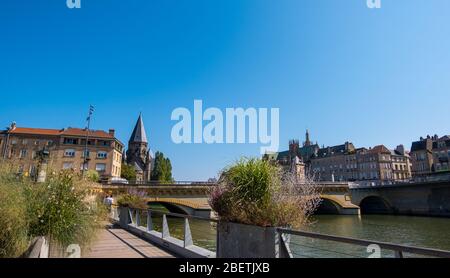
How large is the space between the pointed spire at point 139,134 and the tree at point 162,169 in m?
10.1

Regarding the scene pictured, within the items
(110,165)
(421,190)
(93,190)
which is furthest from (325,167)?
(93,190)

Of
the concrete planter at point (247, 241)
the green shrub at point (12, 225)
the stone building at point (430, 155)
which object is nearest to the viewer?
the concrete planter at point (247, 241)

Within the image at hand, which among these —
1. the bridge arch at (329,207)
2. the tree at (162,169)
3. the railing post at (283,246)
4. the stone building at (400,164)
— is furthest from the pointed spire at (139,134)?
the railing post at (283,246)

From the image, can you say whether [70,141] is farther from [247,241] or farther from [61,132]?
[247,241]

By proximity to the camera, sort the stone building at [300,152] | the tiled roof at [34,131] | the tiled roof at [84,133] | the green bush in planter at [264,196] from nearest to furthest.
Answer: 1. the green bush in planter at [264,196]
2. the tiled roof at [34,131]
3. the tiled roof at [84,133]
4. the stone building at [300,152]

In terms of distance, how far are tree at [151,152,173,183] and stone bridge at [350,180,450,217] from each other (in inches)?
1786

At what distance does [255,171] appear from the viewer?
500cm

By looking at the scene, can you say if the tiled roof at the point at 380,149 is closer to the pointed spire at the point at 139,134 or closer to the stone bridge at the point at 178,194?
the stone bridge at the point at 178,194

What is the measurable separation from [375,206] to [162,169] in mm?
49158

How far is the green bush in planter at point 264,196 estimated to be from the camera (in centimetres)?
457

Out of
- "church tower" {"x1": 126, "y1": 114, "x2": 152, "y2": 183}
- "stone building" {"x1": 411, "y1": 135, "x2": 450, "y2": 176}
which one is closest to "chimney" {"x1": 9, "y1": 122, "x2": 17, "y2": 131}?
"church tower" {"x1": 126, "y1": 114, "x2": 152, "y2": 183}

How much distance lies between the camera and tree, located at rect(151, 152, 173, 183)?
262 ft

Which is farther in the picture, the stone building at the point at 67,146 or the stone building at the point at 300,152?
the stone building at the point at 300,152

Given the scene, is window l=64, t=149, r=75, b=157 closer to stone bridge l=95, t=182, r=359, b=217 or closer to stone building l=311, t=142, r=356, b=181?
stone bridge l=95, t=182, r=359, b=217
